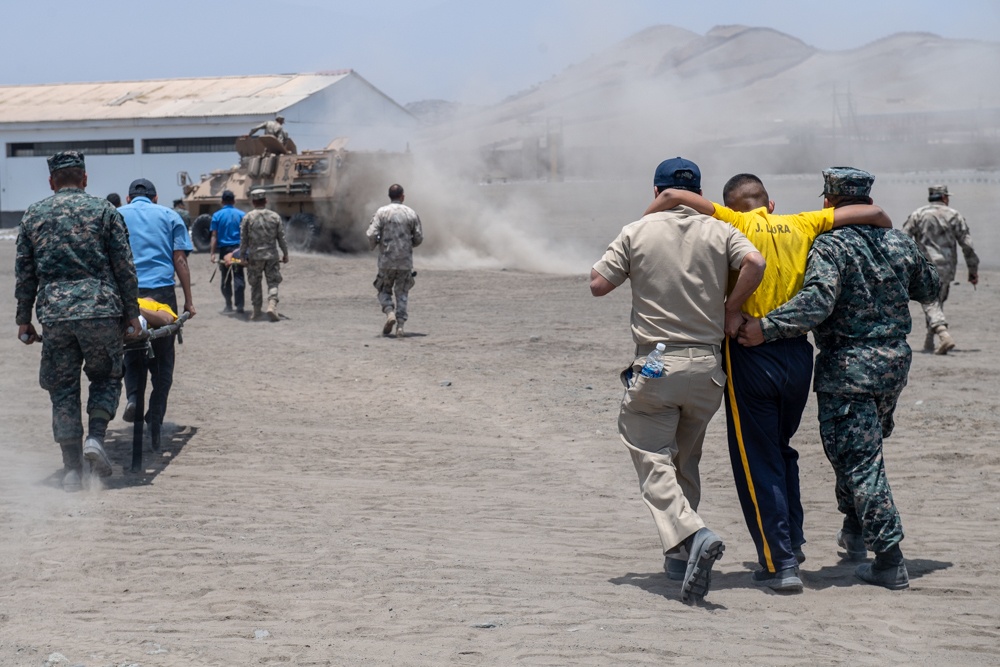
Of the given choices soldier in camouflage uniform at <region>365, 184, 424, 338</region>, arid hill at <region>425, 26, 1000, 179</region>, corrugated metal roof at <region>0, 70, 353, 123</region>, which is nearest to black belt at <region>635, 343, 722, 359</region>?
soldier in camouflage uniform at <region>365, 184, 424, 338</region>

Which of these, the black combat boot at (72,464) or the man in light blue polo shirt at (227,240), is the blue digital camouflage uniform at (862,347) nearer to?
the black combat boot at (72,464)

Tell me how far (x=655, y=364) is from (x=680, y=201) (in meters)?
0.66

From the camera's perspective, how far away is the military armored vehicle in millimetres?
23141

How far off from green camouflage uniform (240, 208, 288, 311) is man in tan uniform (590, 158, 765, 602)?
32.6 ft

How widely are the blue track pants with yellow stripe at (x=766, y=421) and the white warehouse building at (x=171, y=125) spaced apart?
1224 inches

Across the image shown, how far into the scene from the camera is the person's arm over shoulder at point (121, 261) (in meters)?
6.27

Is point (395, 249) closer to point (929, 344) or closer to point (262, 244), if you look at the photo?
point (262, 244)

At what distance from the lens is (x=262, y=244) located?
14070 mm

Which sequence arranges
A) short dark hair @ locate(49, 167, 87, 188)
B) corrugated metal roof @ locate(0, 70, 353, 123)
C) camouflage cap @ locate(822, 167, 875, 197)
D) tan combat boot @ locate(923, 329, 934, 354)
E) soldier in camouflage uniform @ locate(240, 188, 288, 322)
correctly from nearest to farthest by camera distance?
camouflage cap @ locate(822, 167, 875, 197), short dark hair @ locate(49, 167, 87, 188), tan combat boot @ locate(923, 329, 934, 354), soldier in camouflage uniform @ locate(240, 188, 288, 322), corrugated metal roof @ locate(0, 70, 353, 123)

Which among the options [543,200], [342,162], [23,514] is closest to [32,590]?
[23,514]

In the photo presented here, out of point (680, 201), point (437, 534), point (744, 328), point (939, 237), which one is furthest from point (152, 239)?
point (939, 237)

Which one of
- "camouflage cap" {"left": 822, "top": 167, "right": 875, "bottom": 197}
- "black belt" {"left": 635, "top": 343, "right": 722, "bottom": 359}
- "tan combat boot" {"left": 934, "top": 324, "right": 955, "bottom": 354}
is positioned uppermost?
"camouflage cap" {"left": 822, "top": 167, "right": 875, "bottom": 197}

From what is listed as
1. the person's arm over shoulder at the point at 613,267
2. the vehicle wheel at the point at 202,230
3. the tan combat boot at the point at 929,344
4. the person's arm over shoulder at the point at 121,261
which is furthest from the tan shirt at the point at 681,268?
the vehicle wheel at the point at 202,230

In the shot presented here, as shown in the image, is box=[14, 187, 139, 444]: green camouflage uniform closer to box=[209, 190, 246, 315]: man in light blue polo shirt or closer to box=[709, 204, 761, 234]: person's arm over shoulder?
box=[709, 204, 761, 234]: person's arm over shoulder
